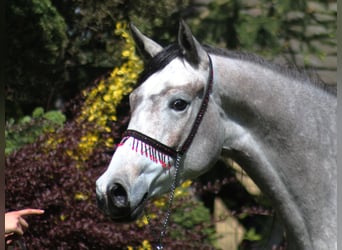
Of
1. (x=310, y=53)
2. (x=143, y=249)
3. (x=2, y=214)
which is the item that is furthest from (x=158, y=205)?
(x=2, y=214)

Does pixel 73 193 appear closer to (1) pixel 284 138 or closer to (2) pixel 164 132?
(2) pixel 164 132

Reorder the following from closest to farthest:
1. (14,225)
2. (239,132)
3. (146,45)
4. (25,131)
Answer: (14,225)
(239,132)
(146,45)
(25,131)

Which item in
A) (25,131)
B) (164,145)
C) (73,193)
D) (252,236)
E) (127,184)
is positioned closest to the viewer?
(127,184)

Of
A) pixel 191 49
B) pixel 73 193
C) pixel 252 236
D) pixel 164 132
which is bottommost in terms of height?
pixel 252 236

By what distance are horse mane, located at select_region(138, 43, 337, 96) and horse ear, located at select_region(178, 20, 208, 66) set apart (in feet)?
0.08

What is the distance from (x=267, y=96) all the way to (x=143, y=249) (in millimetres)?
2183

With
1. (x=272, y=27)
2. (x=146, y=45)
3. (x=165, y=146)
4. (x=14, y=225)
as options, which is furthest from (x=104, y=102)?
(x=14, y=225)

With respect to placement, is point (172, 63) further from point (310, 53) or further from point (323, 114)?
point (310, 53)

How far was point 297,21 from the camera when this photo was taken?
18.5 ft

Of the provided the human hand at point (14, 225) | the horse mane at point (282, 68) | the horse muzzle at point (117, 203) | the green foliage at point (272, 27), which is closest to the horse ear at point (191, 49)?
the horse mane at point (282, 68)

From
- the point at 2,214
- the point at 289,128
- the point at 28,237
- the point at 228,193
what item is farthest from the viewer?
the point at 228,193

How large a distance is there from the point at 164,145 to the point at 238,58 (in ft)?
1.51

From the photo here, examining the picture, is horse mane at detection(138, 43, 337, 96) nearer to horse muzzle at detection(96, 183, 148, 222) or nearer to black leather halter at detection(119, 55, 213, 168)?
black leather halter at detection(119, 55, 213, 168)

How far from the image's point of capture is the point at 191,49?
2.65m
